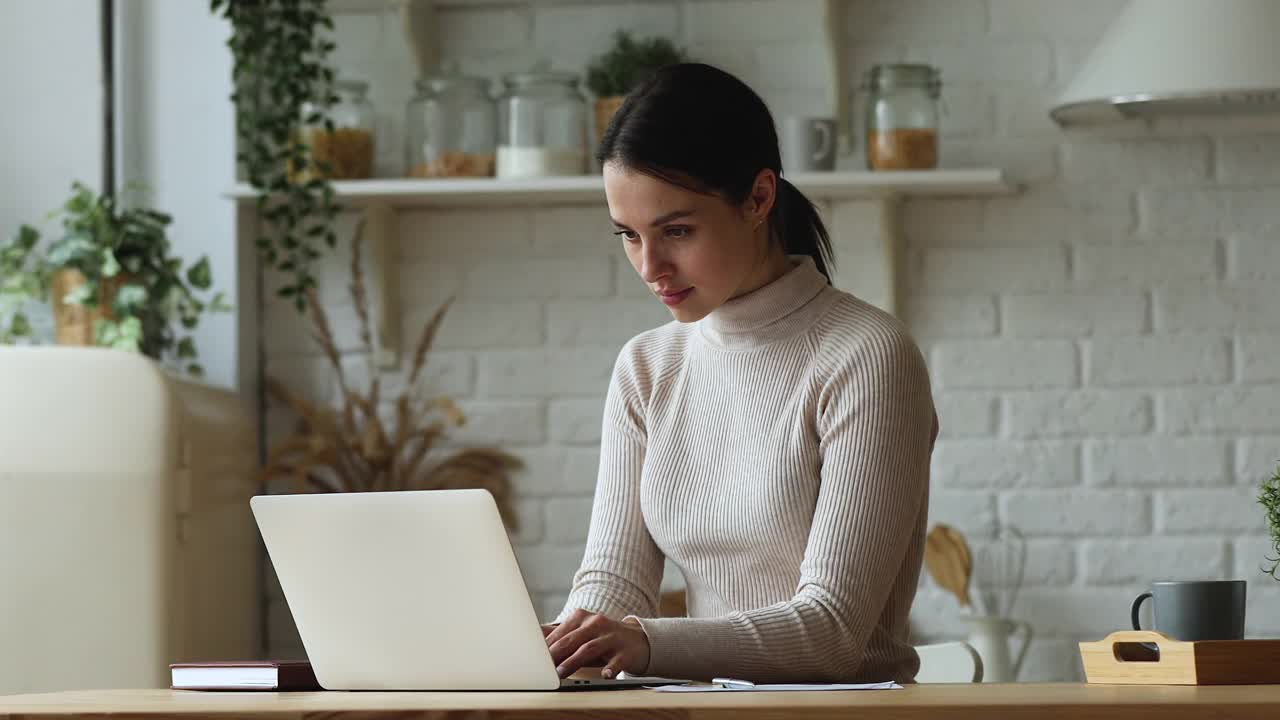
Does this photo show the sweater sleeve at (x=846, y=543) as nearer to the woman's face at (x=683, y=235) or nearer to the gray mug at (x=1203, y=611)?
the woman's face at (x=683, y=235)

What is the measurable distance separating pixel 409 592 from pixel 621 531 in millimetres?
544

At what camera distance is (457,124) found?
8.76ft

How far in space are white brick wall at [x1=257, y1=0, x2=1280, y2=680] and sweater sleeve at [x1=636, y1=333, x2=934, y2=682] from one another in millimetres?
Answer: 1102

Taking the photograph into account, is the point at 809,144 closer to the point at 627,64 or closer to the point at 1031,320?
the point at 627,64

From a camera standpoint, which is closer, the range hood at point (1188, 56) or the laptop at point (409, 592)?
the laptop at point (409, 592)

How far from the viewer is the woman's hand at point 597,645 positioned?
126 cm

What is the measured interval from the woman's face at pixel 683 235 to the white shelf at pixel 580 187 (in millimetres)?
940

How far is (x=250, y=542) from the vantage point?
8.91ft

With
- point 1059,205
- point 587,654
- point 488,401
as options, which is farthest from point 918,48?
point 587,654

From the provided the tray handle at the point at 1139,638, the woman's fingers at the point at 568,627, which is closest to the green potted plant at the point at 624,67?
the woman's fingers at the point at 568,627

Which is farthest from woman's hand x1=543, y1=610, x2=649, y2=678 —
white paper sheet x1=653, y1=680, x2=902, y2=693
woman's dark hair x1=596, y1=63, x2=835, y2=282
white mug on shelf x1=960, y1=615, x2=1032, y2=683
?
white mug on shelf x1=960, y1=615, x2=1032, y2=683

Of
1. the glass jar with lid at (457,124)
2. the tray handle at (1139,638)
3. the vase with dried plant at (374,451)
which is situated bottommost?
the vase with dried plant at (374,451)

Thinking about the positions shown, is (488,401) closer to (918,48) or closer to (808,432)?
(918,48)

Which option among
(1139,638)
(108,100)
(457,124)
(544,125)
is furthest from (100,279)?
(1139,638)
